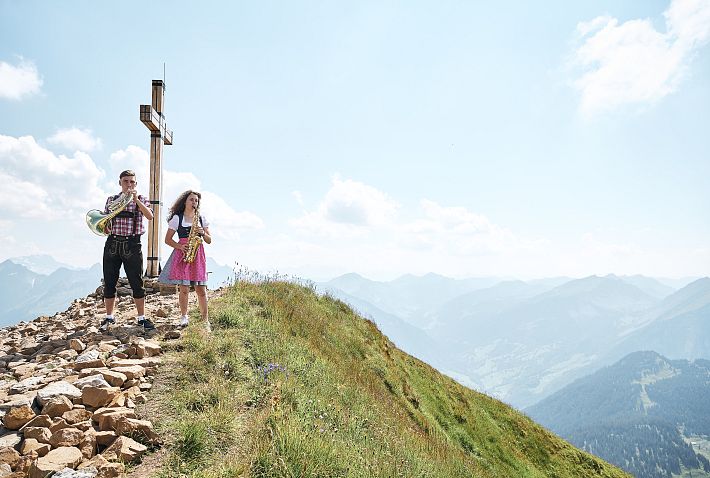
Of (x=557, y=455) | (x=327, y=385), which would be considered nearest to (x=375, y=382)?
(x=327, y=385)

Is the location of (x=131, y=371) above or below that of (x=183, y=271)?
below

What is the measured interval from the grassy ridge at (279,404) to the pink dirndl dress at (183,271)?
825 mm

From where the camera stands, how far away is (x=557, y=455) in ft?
57.3

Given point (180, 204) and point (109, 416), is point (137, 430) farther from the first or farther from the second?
point (180, 204)

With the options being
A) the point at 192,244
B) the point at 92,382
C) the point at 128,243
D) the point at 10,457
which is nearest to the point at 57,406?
the point at 92,382

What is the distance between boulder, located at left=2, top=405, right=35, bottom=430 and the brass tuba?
3863 mm

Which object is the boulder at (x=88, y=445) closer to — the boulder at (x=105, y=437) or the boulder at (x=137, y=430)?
the boulder at (x=105, y=437)

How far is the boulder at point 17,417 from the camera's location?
12.4 feet

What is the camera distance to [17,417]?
12.4 feet

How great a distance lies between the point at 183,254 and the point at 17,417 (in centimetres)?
370

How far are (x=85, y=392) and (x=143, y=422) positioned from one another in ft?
2.93

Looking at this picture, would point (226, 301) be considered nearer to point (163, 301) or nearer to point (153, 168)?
point (163, 301)

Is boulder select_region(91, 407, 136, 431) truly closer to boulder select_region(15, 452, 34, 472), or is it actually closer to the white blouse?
boulder select_region(15, 452, 34, 472)

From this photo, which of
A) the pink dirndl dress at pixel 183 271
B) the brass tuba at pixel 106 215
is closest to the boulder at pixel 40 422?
the pink dirndl dress at pixel 183 271
